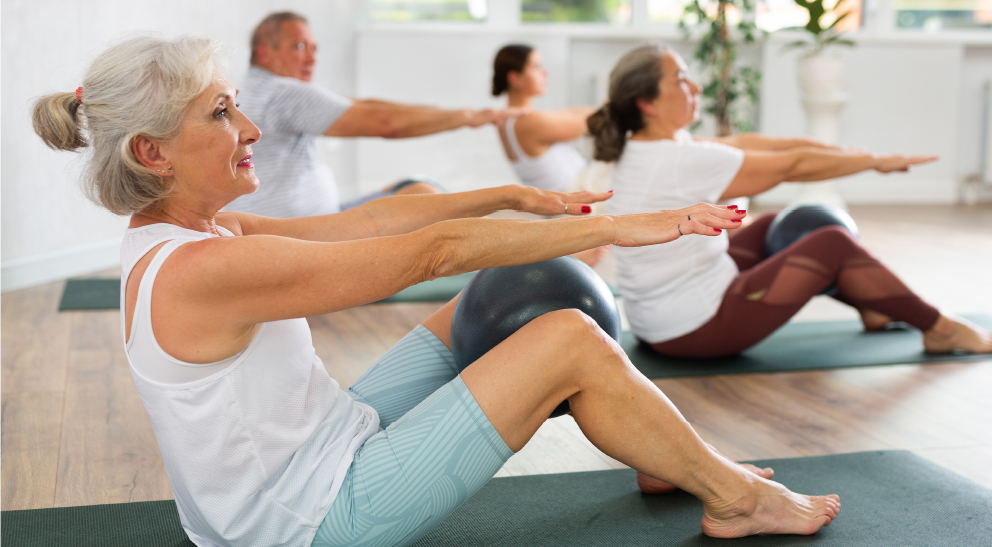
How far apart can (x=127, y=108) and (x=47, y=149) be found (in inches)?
118

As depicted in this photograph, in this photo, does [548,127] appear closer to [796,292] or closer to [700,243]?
[700,243]

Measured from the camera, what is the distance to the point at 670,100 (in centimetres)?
233

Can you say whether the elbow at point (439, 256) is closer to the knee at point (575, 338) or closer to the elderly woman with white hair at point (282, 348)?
the elderly woman with white hair at point (282, 348)

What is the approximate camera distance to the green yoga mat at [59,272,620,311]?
3307 mm

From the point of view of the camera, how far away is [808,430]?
203 centimetres

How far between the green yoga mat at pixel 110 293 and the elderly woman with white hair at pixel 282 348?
2.09 m

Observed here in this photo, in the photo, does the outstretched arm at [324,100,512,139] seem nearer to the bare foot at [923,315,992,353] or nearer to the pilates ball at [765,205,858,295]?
the pilates ball at [765,205,858,295]

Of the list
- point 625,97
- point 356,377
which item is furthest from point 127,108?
point 625,97

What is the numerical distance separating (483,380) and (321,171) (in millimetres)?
2284

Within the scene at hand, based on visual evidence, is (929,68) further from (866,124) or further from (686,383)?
(686,383)

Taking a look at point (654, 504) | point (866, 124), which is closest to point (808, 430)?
point (654, 504)

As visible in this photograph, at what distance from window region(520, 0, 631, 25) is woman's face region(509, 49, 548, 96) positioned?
2.15 m

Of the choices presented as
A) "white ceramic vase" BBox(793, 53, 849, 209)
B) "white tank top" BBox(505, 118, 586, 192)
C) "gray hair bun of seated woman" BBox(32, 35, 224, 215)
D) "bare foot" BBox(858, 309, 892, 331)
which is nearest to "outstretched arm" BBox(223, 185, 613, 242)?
"gray hair bun of seated woman" BBox(32, 35, 224, 215)

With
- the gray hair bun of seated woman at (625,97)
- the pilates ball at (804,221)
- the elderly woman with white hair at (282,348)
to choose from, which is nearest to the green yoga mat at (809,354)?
the pilates ball at (804,221)
